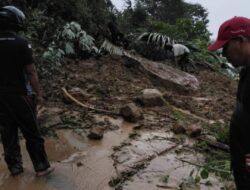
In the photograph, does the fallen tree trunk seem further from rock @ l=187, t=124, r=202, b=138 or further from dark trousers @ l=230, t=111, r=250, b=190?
dark trousers @ l=230, t=111, r=250, b=190

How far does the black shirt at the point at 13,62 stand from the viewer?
393 centimetres

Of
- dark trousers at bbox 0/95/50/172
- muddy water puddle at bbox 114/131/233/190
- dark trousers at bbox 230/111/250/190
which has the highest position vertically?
dark trousers at bbox 230/111/250/190

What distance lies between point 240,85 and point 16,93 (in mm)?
2365

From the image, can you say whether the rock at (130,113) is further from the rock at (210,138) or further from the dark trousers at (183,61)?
the dark trousers at (183,61)

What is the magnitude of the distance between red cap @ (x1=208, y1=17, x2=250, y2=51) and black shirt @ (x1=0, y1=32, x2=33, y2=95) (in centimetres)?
213

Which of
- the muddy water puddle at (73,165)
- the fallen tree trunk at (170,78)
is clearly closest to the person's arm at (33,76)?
the muddy water puddle at (73,165)

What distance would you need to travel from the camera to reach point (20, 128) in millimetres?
4191

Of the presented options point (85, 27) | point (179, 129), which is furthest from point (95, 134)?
point (85, 27)

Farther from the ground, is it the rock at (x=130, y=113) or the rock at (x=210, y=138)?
the rock at (x=130, y=113)

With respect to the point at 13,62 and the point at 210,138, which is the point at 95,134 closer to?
the point at 210,138

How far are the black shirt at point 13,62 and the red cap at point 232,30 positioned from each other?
2130 millimetres

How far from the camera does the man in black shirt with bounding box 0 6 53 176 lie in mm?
3947

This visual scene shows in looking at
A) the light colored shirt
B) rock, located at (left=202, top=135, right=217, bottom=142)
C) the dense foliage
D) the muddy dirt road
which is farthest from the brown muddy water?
the light colored shirt

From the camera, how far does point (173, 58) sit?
11.8m
